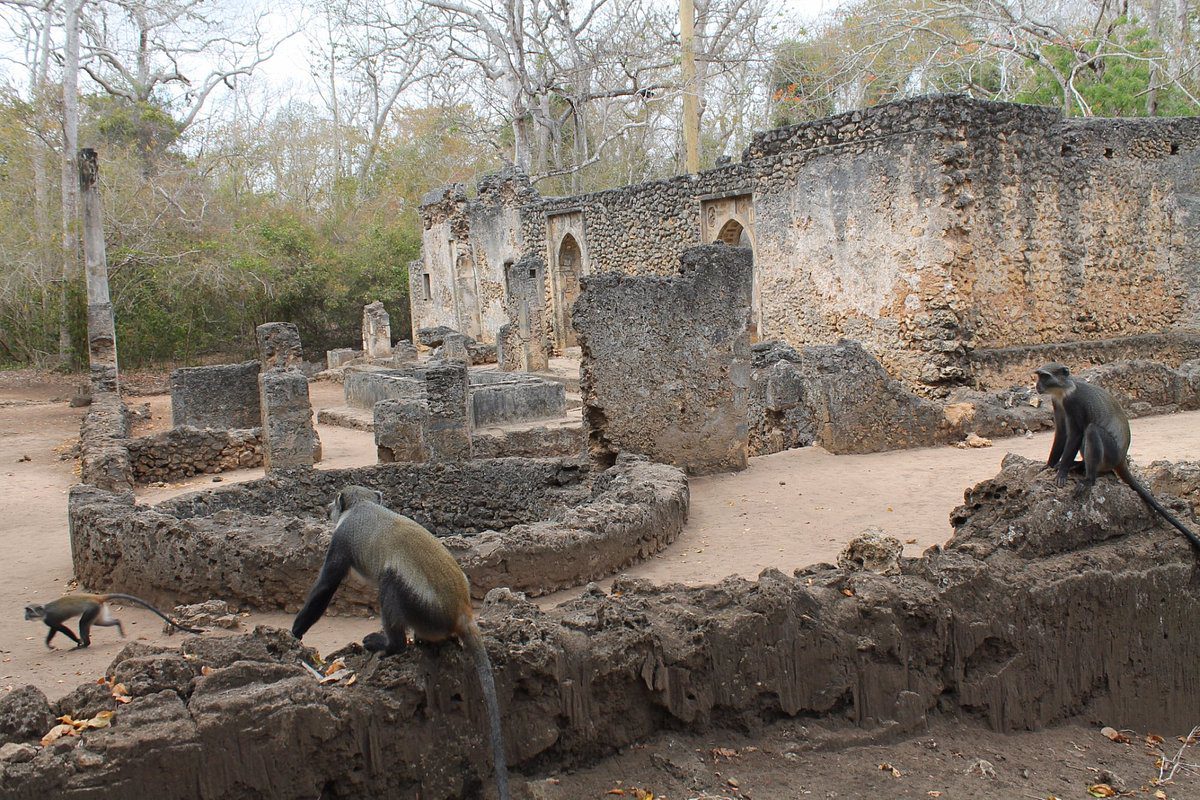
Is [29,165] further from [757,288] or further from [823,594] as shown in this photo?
[823,594]

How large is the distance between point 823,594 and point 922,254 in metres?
10.3

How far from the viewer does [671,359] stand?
870cm

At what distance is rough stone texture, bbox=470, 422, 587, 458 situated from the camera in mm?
11867

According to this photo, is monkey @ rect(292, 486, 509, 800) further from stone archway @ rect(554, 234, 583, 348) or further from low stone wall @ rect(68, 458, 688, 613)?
stone archway @ rect(554, 234, 583, 348)

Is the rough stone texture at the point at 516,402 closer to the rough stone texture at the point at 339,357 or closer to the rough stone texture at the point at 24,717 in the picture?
the rough stone texture at the point at 24,717

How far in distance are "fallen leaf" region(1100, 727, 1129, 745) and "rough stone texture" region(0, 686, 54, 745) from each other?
4.28 meters

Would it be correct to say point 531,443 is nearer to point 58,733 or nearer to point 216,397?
point 216,397

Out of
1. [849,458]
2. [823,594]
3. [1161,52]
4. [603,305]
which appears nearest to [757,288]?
[849,458]

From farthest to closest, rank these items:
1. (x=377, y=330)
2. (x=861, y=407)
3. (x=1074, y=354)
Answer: (x=377, y=330) < (x=1074, y=354) < (x=861, y=407)

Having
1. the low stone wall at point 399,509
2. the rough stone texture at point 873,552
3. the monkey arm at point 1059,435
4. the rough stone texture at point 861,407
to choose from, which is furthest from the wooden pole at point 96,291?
the monkey arm at point 1059,435

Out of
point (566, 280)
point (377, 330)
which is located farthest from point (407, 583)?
point (377, 330)

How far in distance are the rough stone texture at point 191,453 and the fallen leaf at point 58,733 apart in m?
10.1

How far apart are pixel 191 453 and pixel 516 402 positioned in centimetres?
439

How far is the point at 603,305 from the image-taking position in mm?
8539
